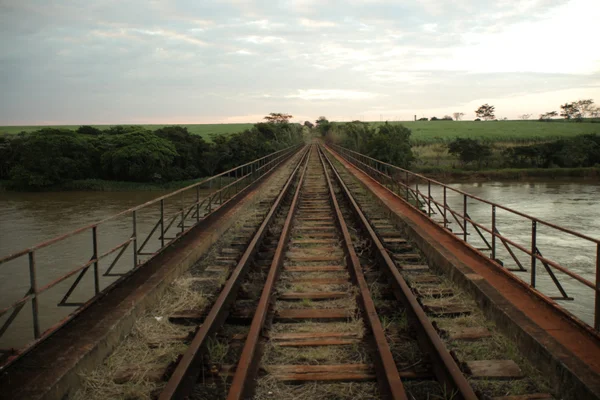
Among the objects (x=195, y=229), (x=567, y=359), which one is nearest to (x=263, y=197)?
(x=195, y=229)

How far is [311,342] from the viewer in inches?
174

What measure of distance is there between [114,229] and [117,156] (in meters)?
23.9

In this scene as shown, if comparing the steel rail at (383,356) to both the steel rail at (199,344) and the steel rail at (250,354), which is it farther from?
the steel rail at (199,344)

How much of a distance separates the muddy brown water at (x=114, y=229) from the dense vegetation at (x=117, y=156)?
2992mm

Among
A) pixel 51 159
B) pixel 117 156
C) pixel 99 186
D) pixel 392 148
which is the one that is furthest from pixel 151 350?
pixel 51 159

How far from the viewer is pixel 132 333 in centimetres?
479

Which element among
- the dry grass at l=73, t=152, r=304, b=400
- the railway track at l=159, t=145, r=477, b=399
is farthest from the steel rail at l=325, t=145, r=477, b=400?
the dry grass at l=73, t=152, r=304, b=400

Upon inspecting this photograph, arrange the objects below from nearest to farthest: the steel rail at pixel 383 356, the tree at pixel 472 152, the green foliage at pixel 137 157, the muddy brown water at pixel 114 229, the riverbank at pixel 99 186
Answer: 1. the steel rail at pixel 383 356
2. the muddy brown water at pixel 114 229
3. the riverbank at pixel 99 186
4. the green foliage at pixel 137 157
5. the tree at pixel 472 152

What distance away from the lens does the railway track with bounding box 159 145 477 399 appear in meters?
3.62

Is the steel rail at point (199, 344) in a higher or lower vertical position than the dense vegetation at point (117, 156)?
lower

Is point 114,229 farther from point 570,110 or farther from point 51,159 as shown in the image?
point 570,110

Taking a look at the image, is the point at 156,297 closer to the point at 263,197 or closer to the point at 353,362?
the point at 353,362

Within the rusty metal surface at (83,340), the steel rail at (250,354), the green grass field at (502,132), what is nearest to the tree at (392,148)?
the green grass field at (502,132)

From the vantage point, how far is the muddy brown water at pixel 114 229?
1356 centimetres
